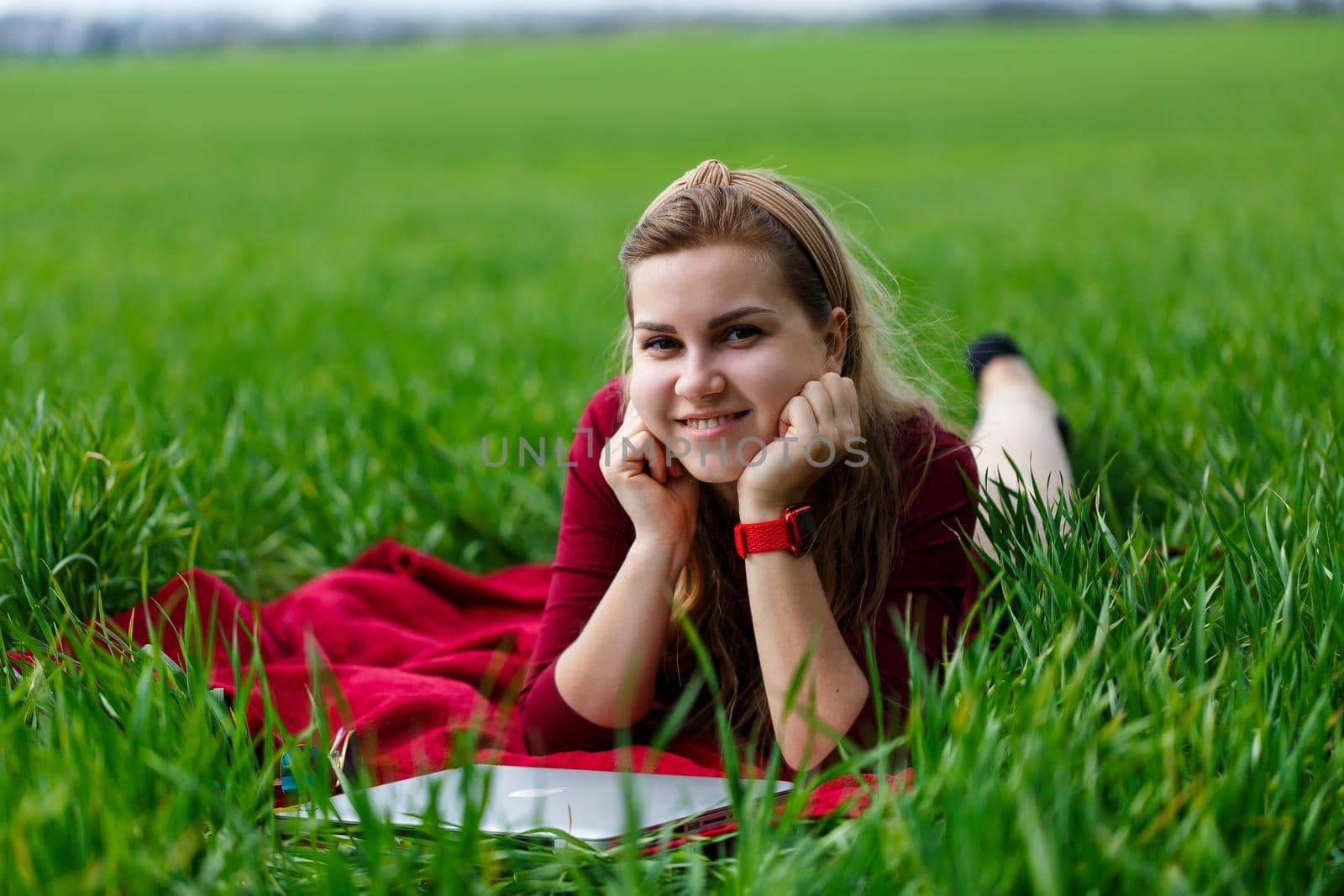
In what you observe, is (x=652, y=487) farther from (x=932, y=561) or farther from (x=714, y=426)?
(x=932, y=561)

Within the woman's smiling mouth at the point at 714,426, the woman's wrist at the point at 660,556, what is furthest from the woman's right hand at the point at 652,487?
the woman's smiling mouth at the point at 714,426

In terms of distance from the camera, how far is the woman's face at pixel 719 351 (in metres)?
2.14

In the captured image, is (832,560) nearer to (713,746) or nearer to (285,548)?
(713,746)

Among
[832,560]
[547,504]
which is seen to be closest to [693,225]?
[832,560]

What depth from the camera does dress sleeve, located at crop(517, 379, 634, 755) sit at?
2.37 m

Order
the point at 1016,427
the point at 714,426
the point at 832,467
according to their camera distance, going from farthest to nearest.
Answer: the point at 1016,427
the point at 832,467
the point at 714,426

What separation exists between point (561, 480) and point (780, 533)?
177 cm

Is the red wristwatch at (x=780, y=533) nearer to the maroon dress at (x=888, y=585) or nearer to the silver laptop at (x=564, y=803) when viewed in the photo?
the maroon dress at (x=888, y=585)

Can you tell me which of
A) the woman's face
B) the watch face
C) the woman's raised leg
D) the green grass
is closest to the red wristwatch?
the watch face

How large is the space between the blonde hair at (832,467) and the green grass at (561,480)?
0.26 m

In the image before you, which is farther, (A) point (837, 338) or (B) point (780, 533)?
(A) point (837, 338)

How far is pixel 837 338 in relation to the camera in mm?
2320

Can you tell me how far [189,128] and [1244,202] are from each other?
2184 cm

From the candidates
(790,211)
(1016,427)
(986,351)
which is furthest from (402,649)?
(986,351)
